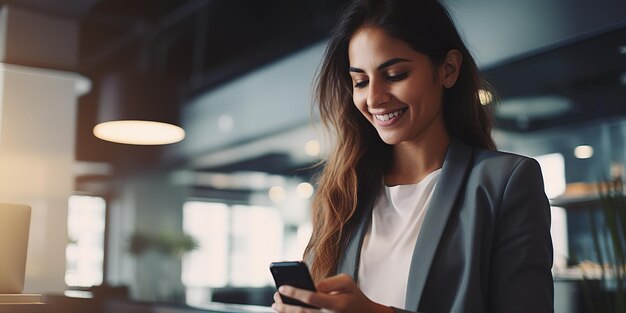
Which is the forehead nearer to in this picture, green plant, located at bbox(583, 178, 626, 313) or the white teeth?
the white teeth

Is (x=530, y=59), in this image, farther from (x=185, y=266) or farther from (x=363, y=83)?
(x=185, y=266)

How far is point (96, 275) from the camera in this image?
6.22 metres

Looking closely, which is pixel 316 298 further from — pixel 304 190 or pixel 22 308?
pixel 304 190

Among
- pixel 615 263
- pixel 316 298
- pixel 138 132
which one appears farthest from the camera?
pixel 138 132

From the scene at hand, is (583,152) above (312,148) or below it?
below

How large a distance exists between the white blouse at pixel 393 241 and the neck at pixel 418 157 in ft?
0.10

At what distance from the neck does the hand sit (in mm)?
399

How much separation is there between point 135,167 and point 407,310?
5.81 m

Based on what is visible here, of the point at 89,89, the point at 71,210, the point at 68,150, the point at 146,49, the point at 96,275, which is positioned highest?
the point at 146,49

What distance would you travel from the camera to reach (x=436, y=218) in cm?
141

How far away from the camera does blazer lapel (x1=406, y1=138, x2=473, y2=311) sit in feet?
4.48

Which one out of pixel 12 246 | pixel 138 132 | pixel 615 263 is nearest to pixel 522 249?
pixel 12 246

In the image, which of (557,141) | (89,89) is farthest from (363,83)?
(89,89)

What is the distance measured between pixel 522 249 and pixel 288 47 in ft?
16.3
